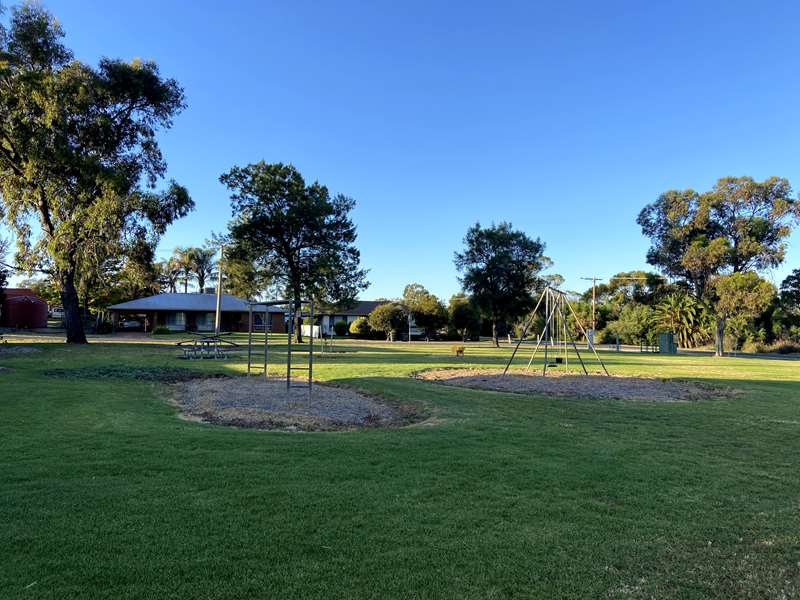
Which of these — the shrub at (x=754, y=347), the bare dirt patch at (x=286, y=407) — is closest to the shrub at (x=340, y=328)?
the shrub at (x=754, y=347)

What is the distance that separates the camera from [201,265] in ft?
265

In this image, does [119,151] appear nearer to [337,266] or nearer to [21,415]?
[337,266]

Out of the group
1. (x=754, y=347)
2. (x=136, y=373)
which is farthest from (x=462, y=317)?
(x=136, y=373)

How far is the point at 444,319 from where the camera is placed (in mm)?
55344

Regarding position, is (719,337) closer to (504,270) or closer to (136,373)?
(504,270)

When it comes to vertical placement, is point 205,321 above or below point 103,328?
above

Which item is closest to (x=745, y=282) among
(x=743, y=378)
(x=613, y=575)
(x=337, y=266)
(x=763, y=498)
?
(x=743, y=378)

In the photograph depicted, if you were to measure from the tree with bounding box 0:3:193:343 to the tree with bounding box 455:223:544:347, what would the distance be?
74.6 feet

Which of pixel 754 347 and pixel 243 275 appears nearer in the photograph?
pixel 243 275

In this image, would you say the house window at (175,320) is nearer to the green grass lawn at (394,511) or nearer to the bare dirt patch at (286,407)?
the bare dirt patch at (286,407)

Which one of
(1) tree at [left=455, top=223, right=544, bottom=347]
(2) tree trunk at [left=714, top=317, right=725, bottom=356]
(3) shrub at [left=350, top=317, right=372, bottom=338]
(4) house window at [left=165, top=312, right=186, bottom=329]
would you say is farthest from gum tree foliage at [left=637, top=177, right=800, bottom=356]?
(4) house window at [left=165, top=312, right=186, bottom=329]

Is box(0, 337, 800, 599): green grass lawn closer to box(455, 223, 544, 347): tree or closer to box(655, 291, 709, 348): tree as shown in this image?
box(455, 223, 544, 347): tree

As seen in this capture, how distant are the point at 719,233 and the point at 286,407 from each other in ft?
150

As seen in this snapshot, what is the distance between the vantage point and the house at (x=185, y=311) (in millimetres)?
53969
